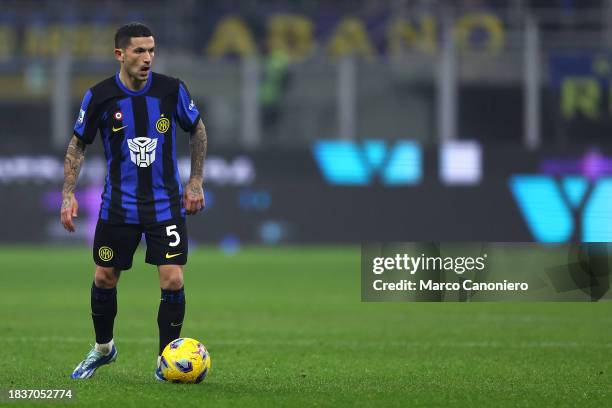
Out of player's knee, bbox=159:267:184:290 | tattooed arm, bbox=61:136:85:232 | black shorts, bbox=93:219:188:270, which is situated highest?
tattooed arm, bbox=61:136:85:232

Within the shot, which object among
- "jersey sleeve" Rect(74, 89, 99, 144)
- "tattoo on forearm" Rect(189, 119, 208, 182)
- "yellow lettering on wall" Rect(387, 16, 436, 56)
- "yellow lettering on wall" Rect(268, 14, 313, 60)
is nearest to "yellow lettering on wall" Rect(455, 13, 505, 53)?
"yellow lettering on wall" Rect(387, 16, 436, 56)

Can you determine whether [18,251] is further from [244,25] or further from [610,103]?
[610,103]

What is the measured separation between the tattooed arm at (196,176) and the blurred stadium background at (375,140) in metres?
13.6

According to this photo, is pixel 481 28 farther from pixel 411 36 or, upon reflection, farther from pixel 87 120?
pixel 87 120

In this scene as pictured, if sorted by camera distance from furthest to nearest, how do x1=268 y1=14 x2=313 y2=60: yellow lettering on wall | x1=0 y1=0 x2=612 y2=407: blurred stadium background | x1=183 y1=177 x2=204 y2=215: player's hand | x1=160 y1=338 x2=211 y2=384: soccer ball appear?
x1=268 y1=14 x2=313 y2=60: yellow lettering on wall
x1=0 y1=0 x2=612 y2=407: blurred stadium background
x1=183 y1=177 x2=204 y2=215: player's hand
x1=160 y1=338 x2=211 y2=384: soccer ball

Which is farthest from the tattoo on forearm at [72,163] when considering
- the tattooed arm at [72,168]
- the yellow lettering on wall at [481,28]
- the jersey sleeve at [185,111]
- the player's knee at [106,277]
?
the yellow lettering on wall at [481,28]

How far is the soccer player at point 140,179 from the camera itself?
6.70 m

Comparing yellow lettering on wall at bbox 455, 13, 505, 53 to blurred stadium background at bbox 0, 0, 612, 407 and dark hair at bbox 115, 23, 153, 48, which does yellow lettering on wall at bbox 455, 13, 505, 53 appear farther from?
dark hair at bbox 115, 23, 153, 48

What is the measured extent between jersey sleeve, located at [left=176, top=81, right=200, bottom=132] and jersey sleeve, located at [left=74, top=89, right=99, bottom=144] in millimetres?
433

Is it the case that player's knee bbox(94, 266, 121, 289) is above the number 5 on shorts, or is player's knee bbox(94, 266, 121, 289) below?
below

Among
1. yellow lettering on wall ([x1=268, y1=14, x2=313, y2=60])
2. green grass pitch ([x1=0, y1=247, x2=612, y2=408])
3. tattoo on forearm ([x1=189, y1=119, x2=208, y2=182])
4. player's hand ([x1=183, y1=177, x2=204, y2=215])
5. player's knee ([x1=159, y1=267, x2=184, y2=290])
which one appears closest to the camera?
green grass pitch ([x1=0, y1=247, x2=612, y2=408])

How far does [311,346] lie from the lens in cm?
895

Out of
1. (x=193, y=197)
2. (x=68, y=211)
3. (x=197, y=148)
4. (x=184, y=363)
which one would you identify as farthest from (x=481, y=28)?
(x=184, y=363)

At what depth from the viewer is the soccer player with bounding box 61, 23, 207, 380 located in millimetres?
6695
